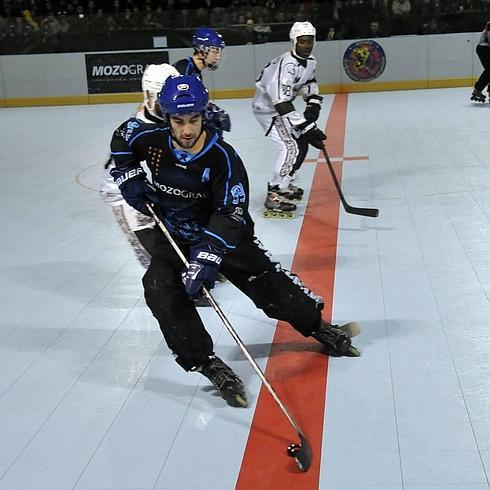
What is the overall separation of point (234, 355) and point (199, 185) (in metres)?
0.90

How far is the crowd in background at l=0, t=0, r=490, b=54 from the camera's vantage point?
569 inches

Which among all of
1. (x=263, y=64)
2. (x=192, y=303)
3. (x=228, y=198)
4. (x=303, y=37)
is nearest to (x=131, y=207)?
(x=192, y=303)

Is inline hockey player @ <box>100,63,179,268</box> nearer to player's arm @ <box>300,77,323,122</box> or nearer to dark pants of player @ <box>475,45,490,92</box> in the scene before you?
player's arm @ <box>300,77,323,122</box>

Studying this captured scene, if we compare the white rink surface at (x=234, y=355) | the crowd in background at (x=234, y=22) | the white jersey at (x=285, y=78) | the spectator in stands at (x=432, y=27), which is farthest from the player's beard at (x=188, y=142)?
the spectator in stands at (x=432, y=27)

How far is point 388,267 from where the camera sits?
511 centimetres

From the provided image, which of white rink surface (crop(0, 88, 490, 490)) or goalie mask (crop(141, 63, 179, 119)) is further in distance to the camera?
goalie mask (crop(141, 63, 179, 119))

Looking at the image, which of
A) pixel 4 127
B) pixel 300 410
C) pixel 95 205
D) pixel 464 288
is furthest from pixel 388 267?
pixel 4 127

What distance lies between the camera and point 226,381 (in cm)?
347

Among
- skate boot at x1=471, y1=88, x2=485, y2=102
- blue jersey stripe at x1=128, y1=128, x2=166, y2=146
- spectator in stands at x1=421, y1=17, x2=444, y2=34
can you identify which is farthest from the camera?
spectator in stands at x1=421, y1=17, x2=444, y2=34

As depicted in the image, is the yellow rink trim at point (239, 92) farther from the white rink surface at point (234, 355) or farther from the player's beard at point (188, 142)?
the player's beard at point (188, 142)

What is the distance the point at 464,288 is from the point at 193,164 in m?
1.93

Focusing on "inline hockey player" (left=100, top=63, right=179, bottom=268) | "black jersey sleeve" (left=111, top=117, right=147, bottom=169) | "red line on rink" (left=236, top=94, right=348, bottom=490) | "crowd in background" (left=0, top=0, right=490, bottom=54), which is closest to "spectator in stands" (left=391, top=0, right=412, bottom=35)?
"crowd in background" (left=0, top=0, right=490, bottom=54)

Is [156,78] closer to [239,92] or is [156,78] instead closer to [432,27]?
[239,92]

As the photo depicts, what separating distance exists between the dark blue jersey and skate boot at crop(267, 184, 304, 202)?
306cm
